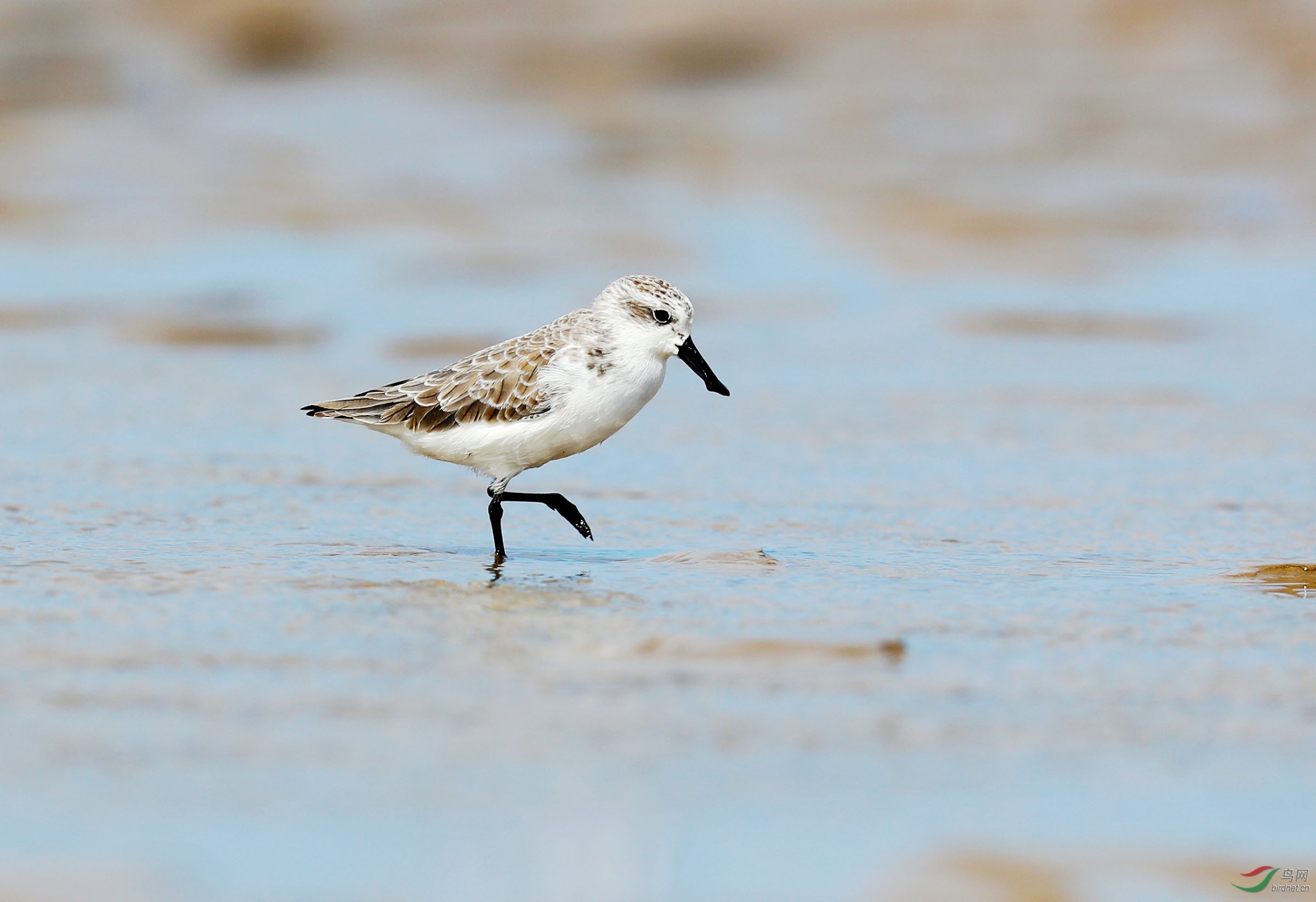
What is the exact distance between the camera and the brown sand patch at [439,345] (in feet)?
36.6

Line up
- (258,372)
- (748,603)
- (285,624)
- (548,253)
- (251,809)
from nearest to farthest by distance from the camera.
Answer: (251,809) < (285,624) < (748,603) < (258,372) < (548,253)

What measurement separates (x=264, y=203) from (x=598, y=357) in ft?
32.0

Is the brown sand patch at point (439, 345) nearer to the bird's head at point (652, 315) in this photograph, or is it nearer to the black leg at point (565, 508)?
the black leg at point (565, 508)

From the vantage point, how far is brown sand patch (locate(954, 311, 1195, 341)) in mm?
11727

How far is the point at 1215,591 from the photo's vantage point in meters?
5.77

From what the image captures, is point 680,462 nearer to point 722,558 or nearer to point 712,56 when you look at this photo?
point 722,558

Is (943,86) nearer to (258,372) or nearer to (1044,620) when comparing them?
(258,372)

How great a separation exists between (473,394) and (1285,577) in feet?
10.1

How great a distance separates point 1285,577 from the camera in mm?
5949

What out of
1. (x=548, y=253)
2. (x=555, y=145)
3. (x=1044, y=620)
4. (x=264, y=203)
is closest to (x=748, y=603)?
(x=1044, y=620)

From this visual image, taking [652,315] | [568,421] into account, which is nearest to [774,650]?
[568,421]

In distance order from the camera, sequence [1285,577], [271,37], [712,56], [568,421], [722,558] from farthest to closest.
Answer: [271,37] → [712,56] → [568,421] → [722,558] → [1285,577]

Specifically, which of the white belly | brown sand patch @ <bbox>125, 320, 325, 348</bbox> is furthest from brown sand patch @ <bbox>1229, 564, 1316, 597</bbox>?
brown sand patch @ <bbox>125, 320, 325, 348</bbox>

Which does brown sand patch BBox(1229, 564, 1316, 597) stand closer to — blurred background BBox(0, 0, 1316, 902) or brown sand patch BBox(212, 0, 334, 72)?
blurred background BBox(0, 0, 1316, 902)
